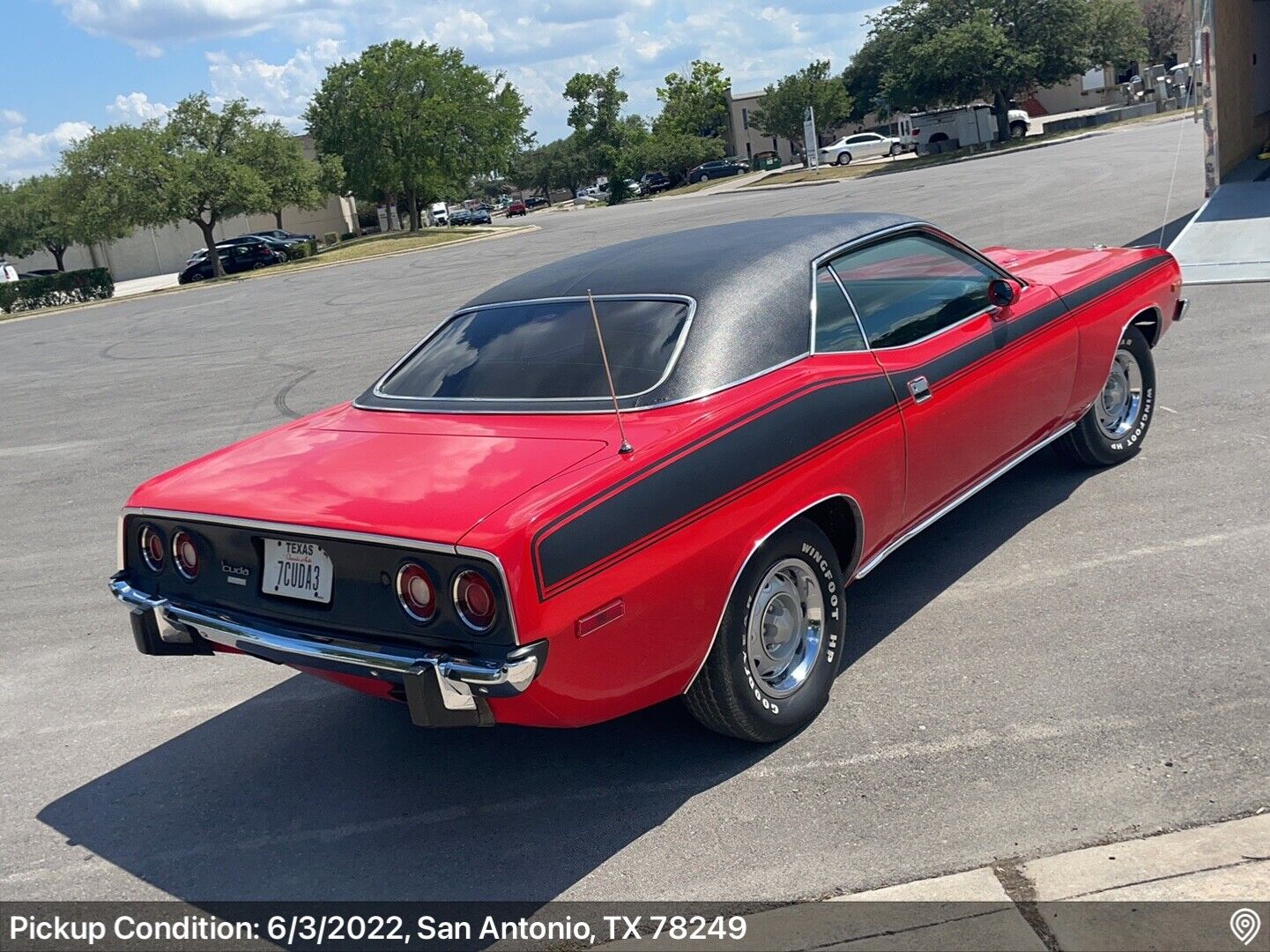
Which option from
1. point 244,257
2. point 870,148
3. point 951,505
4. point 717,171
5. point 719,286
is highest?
point 717,171

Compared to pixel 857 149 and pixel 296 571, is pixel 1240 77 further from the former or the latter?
pixel 857 149

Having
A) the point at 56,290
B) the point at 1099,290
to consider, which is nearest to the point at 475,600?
the point at 1099,290

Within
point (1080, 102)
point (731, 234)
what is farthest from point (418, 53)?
point (731, 234)

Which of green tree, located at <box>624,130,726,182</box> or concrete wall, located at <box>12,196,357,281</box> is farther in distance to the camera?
green tree, located at <box>624,130,726,182</box>

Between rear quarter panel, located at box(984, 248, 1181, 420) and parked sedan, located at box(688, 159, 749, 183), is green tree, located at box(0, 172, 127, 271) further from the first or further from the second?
rear quarter panel, located at box(984, 248, 1181, 420)

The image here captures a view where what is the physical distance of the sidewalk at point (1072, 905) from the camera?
113 inches

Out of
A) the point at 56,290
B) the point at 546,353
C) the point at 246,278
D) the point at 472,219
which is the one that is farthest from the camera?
the point at 472,219

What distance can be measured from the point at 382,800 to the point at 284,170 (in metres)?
45.9

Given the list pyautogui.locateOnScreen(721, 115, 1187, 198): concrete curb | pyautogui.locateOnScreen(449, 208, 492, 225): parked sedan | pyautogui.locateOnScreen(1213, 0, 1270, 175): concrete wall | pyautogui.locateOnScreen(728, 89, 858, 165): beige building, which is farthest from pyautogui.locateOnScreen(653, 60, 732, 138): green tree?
pyautogui.locateOnScreen(1213, 0, 1270, 175): concrete wall

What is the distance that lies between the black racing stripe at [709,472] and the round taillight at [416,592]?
0.36m

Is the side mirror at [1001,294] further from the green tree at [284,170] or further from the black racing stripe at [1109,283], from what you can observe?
the green tree at [284,170]

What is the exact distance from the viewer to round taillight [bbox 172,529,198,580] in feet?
12.9

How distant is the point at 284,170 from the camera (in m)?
46.2

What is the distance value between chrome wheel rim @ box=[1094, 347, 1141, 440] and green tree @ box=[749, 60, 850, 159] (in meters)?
74.7
